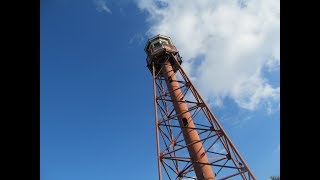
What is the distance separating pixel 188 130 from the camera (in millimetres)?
17531

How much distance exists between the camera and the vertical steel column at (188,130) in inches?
626

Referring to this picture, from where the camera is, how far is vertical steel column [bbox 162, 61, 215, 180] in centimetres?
1591
